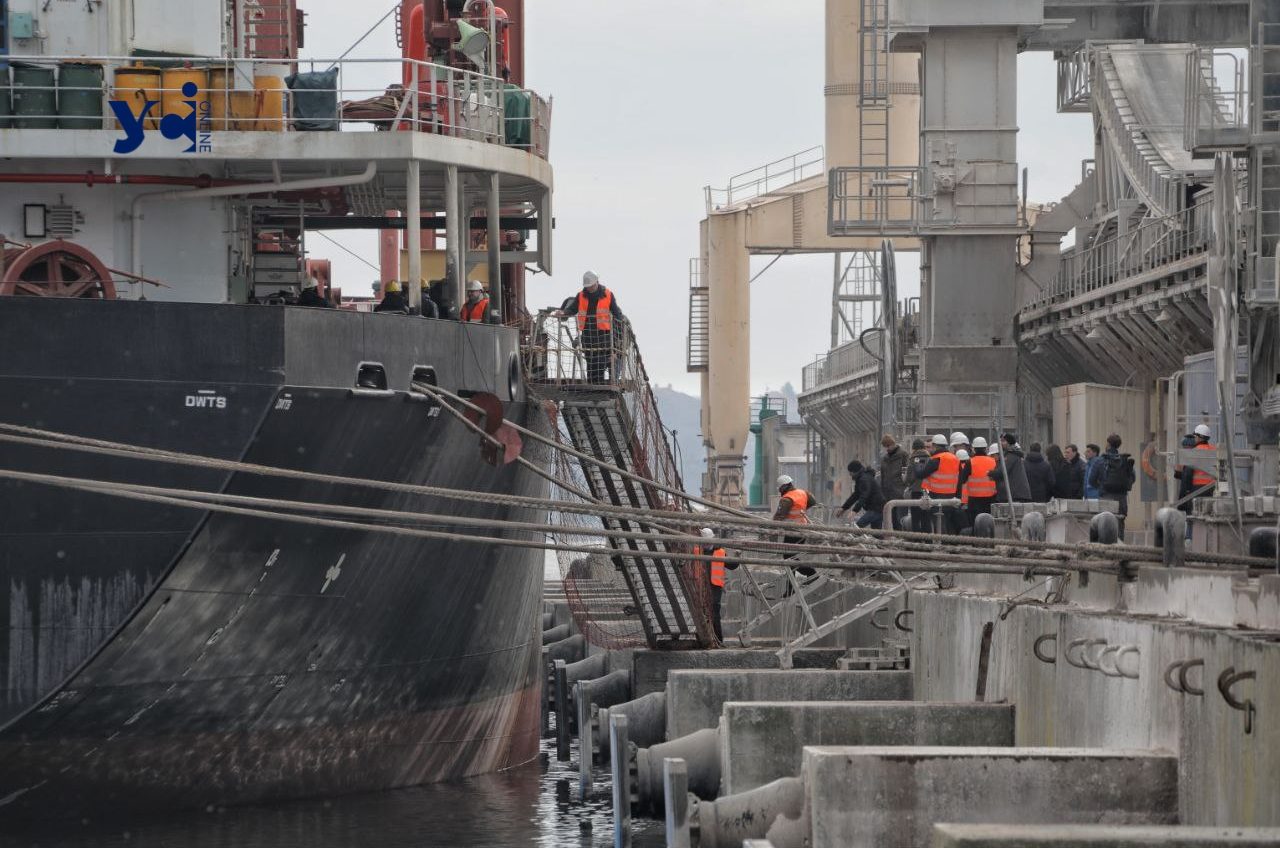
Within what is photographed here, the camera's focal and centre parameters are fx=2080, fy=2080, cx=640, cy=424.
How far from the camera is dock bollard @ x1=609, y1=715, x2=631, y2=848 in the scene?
15508mm

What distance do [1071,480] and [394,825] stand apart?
842 cm

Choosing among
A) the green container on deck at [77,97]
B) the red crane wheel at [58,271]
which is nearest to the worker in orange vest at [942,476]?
the red crane wheel at [58,271]

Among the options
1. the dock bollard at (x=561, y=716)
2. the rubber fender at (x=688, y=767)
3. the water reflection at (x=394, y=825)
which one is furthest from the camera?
the dock bollard at (x=561, y=716)

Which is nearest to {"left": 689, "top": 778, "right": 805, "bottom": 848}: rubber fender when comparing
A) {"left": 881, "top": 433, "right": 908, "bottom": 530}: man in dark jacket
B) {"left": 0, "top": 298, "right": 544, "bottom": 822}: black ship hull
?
{"left": 0, "top": 298, "right": 544, "bottom": 822}: black ship hull

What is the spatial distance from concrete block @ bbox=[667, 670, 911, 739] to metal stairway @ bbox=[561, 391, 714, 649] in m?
2.53

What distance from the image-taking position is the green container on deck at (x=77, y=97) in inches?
688

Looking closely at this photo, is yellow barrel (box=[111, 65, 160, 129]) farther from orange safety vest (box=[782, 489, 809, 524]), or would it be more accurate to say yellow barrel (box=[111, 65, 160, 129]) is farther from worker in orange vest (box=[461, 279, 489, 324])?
orange safety vest (box=[782, 489, 809, 524])

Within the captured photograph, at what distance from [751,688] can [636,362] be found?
14.8 ft

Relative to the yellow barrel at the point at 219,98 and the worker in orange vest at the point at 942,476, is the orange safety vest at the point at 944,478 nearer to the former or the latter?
the worker in orange vest at the point at 942,476

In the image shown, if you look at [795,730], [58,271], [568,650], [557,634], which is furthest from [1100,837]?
[557,634]

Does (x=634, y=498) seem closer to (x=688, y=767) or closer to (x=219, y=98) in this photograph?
(x=688, y=767)

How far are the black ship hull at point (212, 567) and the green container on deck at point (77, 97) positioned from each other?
324 centimetres

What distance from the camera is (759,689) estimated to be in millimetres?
17516

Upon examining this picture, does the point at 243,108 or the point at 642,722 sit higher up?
the point at 243,108
